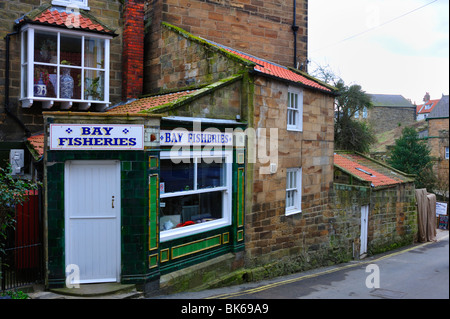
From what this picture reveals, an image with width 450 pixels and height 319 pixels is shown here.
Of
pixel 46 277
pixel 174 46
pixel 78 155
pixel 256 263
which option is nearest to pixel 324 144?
pixel 256 263

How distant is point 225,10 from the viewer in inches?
551

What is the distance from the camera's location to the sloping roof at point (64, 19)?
1079cm

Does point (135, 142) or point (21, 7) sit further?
point (21, 7)

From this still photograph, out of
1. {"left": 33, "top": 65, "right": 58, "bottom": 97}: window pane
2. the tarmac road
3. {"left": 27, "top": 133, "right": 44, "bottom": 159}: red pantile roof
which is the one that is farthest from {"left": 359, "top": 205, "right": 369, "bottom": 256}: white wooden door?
{"left": 33, "top": 65, "right": 58, "bottom": 97}: window pane

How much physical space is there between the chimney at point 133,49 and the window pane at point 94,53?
0.85 meters

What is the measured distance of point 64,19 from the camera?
11.2 m

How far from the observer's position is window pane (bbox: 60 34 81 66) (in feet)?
38.1

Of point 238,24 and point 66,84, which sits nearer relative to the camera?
point 66,84

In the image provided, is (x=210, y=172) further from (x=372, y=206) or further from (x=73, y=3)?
(x=372, y=206)

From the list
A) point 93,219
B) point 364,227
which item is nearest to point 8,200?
point 93,219

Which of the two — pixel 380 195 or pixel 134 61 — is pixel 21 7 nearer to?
pixel 134 61

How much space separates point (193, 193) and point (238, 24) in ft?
24.9

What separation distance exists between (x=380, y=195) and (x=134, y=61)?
39.2 ft

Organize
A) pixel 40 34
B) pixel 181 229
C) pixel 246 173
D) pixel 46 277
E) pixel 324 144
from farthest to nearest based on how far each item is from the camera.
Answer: pixel 324 144
pixel 40 34
pixel 246 173
pixel 181 229
pixel 46 277
